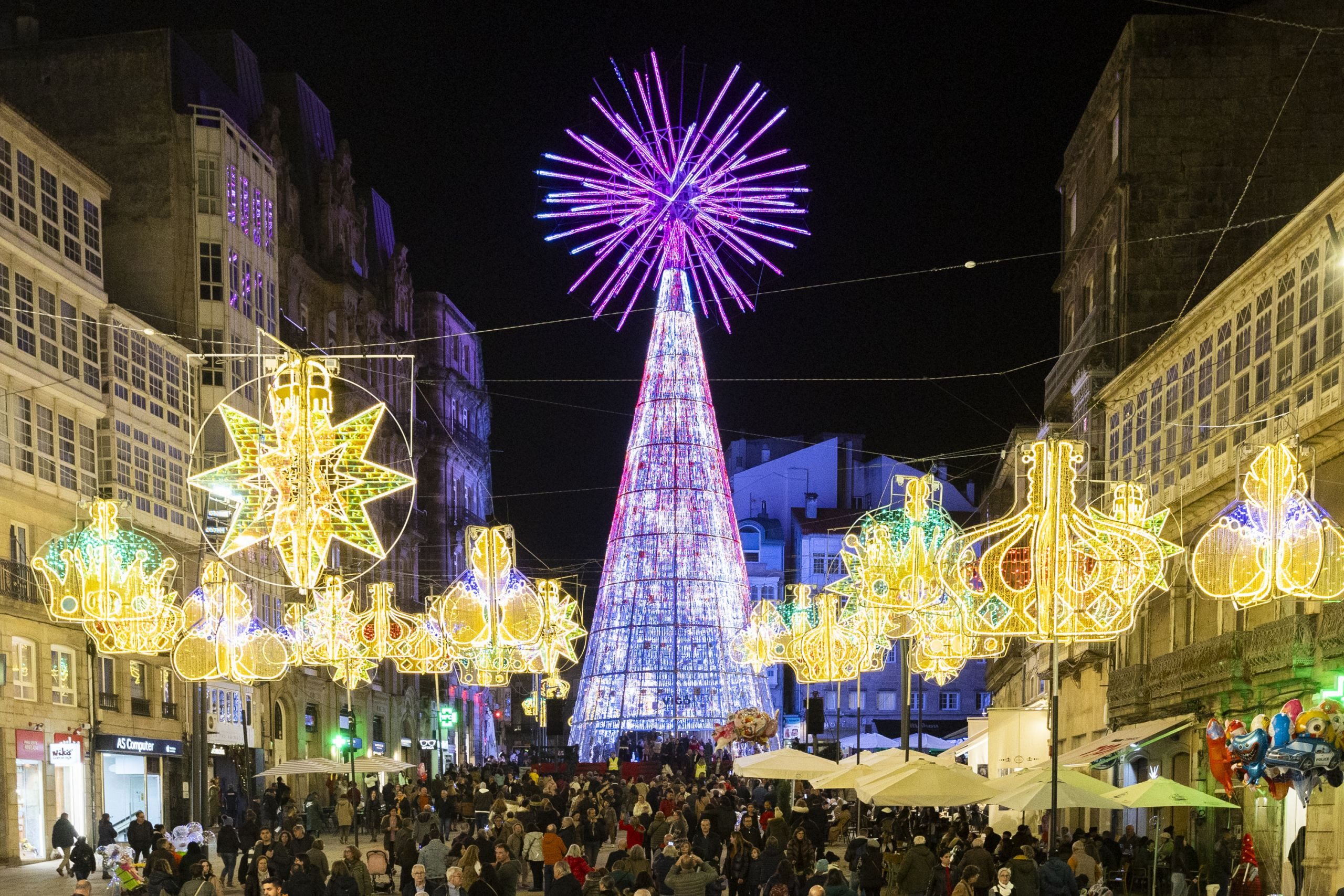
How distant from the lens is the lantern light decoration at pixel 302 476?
18.0m

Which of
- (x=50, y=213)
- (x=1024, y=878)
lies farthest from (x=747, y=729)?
(x=1024, y=878)

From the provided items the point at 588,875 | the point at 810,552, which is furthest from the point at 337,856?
the point at 810,552

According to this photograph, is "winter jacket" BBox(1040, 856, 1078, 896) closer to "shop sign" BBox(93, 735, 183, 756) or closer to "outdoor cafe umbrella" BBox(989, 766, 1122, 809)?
"outdoor cafe umbrella" BBox(989, 766, 1122, 809)

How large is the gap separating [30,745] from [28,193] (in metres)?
12.1

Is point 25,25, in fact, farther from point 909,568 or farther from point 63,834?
point 909,568

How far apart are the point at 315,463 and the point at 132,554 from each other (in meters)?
13.1

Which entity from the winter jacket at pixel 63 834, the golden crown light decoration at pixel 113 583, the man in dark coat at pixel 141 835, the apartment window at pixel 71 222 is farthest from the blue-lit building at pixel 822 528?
the man in dark coat at pixel 141 835

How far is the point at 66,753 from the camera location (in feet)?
127

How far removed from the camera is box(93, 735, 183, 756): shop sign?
40.8 m

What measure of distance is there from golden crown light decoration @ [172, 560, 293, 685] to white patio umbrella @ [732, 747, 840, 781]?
902cm

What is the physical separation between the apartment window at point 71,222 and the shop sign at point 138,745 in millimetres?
11354

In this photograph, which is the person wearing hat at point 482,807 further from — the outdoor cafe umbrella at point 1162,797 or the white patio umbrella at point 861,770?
the outdoor cafe umbrella at point 1162,797

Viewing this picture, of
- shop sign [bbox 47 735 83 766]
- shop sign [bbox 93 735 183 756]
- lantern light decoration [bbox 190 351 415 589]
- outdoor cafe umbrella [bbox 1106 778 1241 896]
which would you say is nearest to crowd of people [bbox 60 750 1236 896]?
outdoor cafe umbrella [bbox 1106 778 1241 896]

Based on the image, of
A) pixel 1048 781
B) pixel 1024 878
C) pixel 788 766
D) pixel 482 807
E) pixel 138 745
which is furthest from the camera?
pixel 138 745
